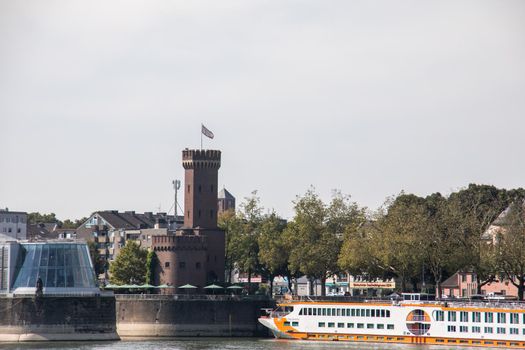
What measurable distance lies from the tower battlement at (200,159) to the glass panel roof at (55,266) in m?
31.1

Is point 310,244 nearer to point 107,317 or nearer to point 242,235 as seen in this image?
point 242,235

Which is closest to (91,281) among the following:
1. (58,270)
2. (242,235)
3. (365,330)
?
(58,270)

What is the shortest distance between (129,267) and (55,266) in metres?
32.3

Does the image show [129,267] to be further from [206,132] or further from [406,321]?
[406,321]

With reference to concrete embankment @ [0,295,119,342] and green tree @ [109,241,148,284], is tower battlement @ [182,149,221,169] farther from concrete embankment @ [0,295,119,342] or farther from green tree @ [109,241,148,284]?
concrete embankment @ [0,295,119,342]

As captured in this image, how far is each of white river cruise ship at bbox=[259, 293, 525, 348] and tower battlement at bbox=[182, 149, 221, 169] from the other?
3191cm

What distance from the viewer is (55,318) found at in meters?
144

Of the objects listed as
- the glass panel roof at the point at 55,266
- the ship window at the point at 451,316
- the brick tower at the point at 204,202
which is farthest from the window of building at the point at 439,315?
the brick tower at the point at 204,202

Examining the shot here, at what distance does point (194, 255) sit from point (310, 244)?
1481 cm

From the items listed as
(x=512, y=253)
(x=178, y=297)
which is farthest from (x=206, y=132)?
(x=512, y=253)

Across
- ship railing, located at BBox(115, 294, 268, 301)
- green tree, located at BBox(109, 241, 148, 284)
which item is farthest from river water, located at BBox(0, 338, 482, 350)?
green tree, located at BBox(109, 241, 148, 284)

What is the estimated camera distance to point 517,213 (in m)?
163

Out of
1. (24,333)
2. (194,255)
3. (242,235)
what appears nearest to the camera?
(24,333)

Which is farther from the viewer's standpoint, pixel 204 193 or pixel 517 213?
pixel 204 193
